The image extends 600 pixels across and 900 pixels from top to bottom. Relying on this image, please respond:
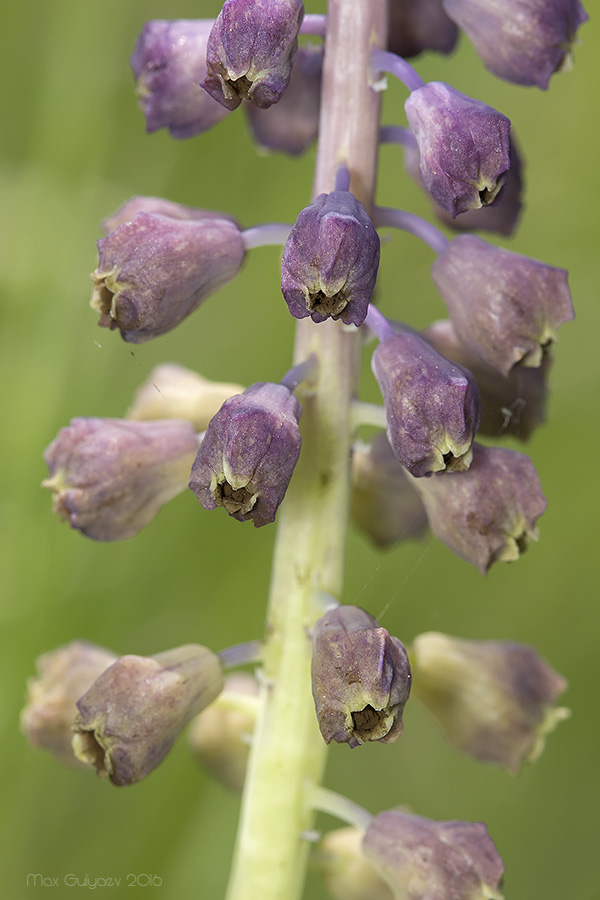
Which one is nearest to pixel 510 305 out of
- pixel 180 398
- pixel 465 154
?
pixel 465 154

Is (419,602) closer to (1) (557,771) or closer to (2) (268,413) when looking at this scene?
(1) (557,771)

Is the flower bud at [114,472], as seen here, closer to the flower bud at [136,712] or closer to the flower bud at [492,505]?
the flower bud at [136,712]

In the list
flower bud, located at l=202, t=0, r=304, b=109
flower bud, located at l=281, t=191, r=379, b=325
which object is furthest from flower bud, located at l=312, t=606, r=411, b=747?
flower bud, located at l=202, t=0, r=304, b=109

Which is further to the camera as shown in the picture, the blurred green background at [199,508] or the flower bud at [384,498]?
the blurred green background at [199,508]

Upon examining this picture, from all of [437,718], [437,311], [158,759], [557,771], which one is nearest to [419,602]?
[557,771]

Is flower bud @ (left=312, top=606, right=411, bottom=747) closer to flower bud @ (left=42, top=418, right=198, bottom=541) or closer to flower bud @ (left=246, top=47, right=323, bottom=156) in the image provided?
flower bud @ (left=42, top=418, right=198, bottom=541)

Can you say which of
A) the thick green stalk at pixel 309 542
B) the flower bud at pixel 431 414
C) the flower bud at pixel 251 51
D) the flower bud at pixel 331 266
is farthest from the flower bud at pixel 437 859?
the flower bud at pixel 251 51
